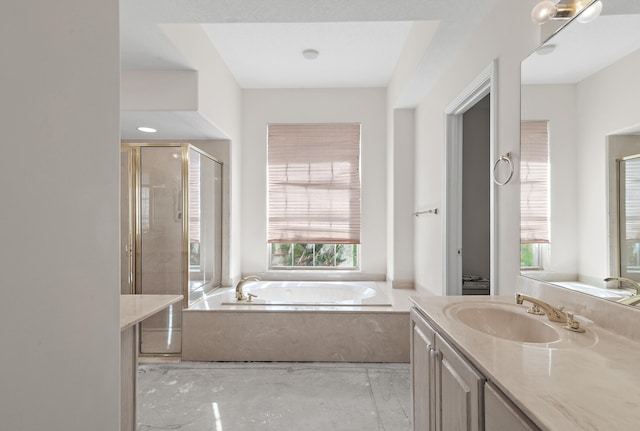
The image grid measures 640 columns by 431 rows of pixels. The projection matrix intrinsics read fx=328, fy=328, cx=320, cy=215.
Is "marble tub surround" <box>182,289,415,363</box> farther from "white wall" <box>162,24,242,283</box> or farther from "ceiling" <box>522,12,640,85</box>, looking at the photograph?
"ceiling" <box>522,12,640,85</box>

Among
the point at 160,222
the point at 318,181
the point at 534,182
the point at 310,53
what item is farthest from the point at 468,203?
the point at 160,222

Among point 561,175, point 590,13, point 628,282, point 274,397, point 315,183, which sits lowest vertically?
point 274,397

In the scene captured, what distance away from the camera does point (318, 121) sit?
3.86 metres

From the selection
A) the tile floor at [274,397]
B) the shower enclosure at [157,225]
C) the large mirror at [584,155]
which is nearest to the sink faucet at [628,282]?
the large mirror at [584,155]

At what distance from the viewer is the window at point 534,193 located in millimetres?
1409

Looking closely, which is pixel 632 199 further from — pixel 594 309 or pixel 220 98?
pixel 220 98

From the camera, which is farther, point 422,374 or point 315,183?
Answer: point 315,183

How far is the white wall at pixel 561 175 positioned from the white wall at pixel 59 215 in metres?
1.58

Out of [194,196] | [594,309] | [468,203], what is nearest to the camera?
[594,309]

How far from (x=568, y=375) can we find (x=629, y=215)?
0.63m

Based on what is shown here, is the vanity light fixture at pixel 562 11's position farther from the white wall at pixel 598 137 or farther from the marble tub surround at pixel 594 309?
the marble tub surround at pixel 594 309

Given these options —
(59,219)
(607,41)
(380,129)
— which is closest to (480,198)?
(380,129)

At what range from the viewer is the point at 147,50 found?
7.54ft

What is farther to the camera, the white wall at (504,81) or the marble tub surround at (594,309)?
the white wall at (504,81)
